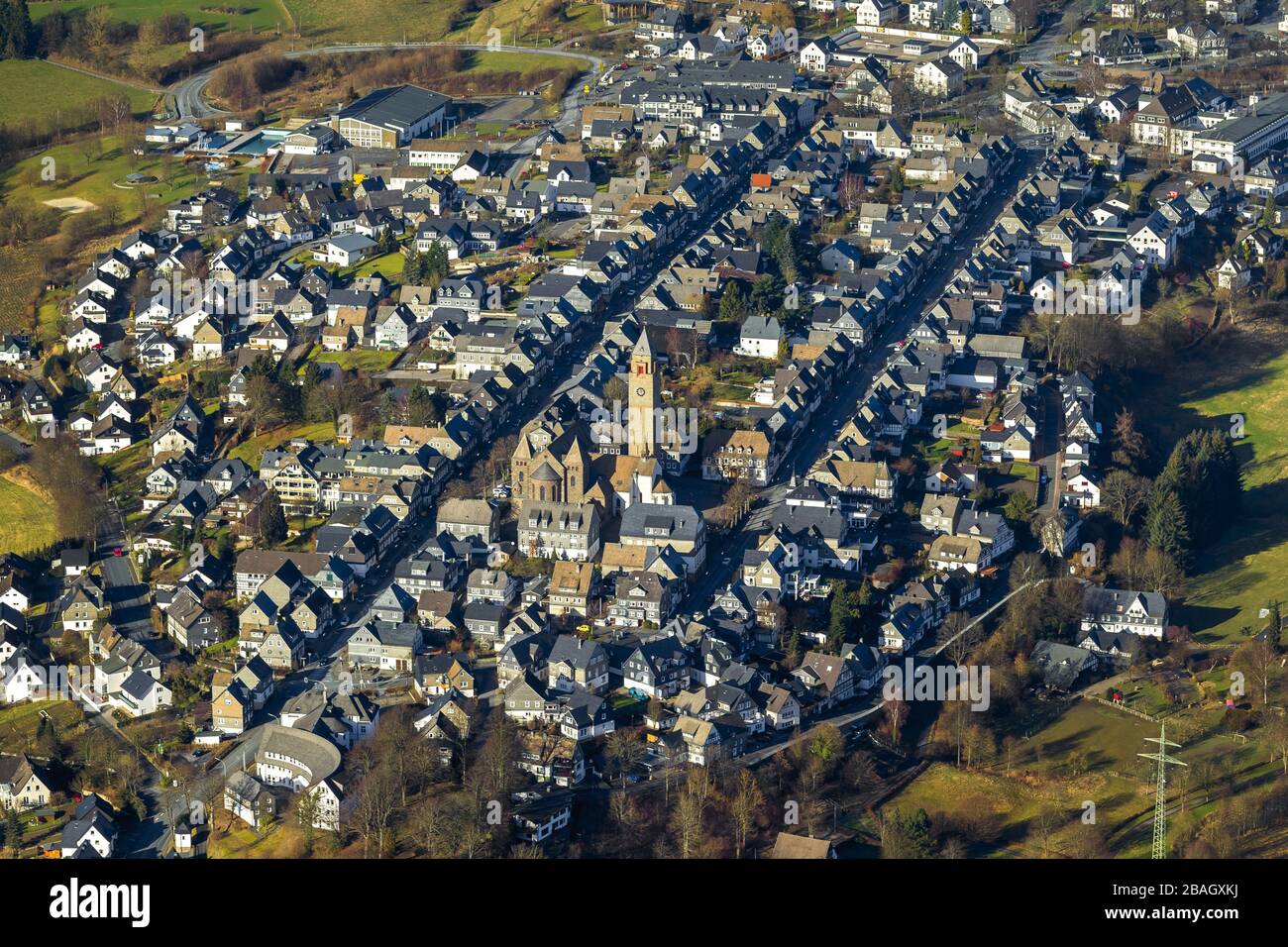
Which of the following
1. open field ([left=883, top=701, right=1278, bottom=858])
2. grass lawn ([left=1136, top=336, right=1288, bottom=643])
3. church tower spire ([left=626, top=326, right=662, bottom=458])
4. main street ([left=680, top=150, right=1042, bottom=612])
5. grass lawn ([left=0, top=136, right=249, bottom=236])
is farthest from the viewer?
grass lawn ([left=0, top=136, right=249, bottom=236])

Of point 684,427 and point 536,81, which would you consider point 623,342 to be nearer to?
point 684,427

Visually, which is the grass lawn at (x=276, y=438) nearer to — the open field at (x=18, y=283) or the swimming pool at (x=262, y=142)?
the open field at (x=18, y=283)

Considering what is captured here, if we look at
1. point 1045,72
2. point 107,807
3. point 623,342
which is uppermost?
point 1045,72

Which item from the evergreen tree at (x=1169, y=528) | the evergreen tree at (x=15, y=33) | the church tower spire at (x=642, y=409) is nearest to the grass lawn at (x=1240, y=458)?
the evergreen tree at (x=1169, y=528)

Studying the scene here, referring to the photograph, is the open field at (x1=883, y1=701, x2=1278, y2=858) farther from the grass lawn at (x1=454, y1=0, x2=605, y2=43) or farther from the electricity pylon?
the grass lawn at (x1=454, y1=0, x2=605, y2=43)

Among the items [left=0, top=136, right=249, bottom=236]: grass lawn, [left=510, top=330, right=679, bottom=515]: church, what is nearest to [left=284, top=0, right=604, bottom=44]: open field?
[left=0, top=136, right=249, bottom=236]: grass lawn

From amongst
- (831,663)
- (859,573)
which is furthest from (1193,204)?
(831,663)
